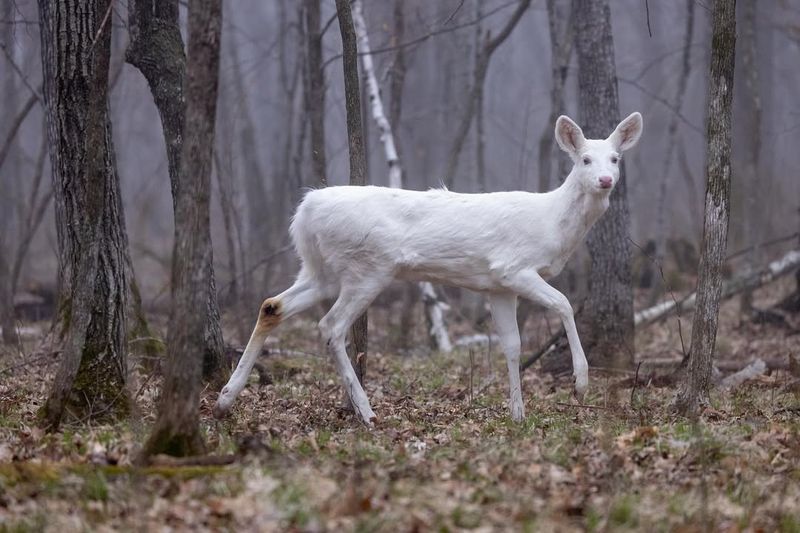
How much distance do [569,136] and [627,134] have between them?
0.52 m

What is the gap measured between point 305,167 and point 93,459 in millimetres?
21698

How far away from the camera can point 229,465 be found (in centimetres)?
561

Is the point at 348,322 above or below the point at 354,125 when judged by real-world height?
→ below

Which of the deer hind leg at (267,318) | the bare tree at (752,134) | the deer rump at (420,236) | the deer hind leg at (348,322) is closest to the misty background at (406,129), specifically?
the bare tree at (752,134)

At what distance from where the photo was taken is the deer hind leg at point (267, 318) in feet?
24.6

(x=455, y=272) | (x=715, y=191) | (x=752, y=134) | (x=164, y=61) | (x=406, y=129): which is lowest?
(x=455, y=272)

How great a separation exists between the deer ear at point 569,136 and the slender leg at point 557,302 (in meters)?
1.15

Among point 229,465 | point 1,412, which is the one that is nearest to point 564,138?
point 229,465

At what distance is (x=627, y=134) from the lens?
8.21 meters

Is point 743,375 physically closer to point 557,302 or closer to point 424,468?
point 557,302

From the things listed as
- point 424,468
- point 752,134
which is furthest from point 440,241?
point 752,134

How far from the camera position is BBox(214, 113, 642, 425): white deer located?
25.7 ft

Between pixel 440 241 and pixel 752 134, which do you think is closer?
pixel 440 241

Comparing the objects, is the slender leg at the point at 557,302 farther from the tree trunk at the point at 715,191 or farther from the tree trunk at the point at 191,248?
the tree trunk at the point at 191,248
